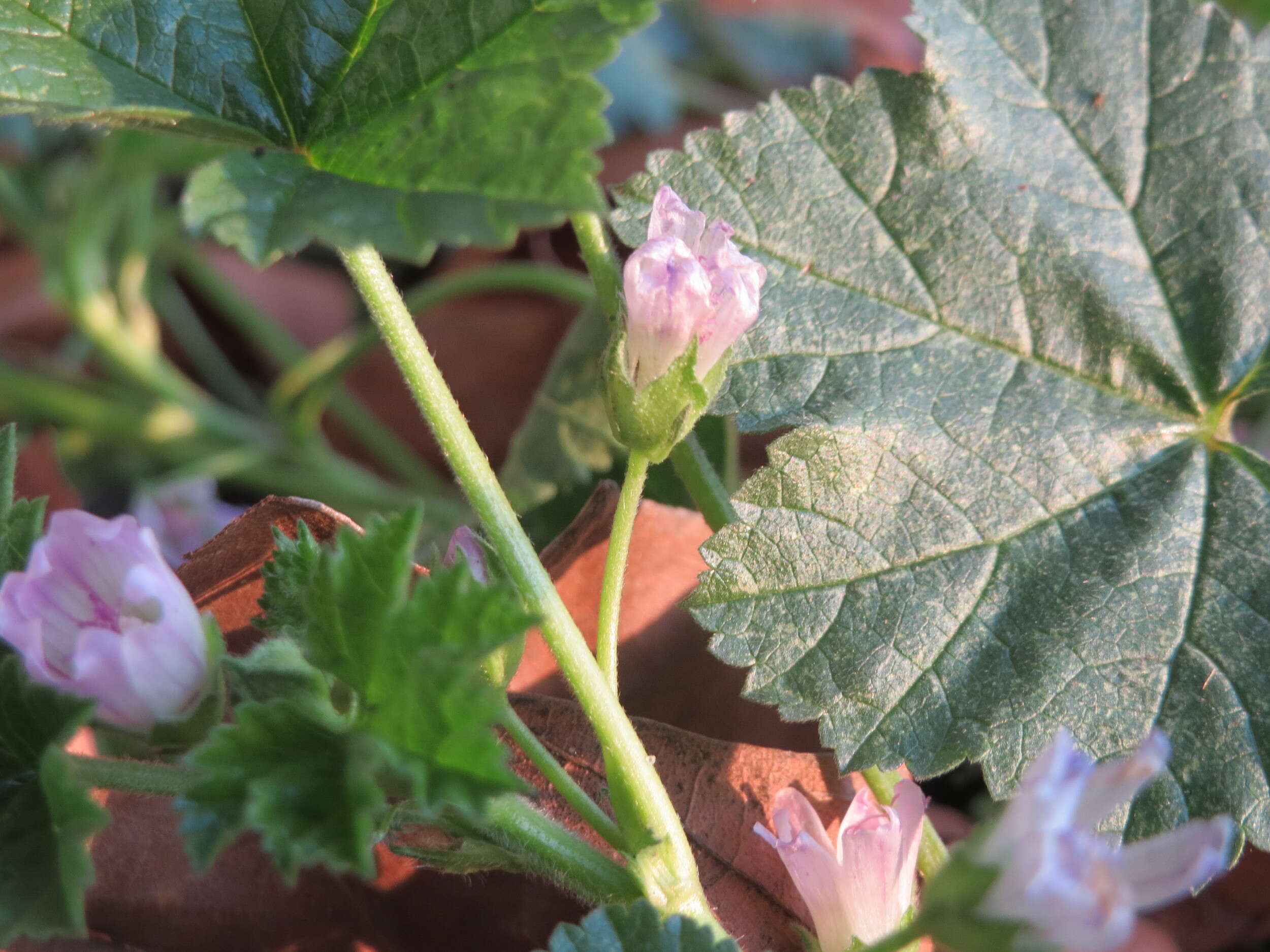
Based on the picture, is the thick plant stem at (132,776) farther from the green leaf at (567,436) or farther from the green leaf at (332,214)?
the green leaf at (567,436)

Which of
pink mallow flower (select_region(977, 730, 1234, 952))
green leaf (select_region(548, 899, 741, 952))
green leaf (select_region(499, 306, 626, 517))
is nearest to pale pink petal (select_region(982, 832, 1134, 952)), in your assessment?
pink mallow flower (select_region(977, 730, 1234, 952))

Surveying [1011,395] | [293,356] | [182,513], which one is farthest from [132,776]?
[293,356]

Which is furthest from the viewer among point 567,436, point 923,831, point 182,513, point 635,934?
point 182,513

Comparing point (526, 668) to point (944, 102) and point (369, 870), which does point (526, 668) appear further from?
point (944, 102)

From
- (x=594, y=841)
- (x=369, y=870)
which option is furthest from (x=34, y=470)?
(x=369, y=870)

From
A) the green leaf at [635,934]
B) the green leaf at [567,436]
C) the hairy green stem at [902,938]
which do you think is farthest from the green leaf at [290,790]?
the green leaf at [567,436]

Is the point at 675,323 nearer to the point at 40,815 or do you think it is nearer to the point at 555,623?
the point at 555,623
